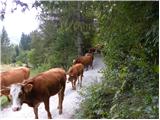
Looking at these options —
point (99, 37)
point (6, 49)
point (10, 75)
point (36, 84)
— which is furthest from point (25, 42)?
point (99, 37)

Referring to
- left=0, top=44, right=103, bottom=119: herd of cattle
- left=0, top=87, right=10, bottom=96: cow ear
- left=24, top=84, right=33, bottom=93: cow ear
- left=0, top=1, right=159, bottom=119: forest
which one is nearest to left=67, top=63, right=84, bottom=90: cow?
left=0, top=44, right=103, bottom=119: herd of cattle

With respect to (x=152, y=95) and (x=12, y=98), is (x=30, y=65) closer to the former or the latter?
(x=12, y=98)

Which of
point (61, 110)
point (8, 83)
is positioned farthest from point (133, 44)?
point (8, 83)

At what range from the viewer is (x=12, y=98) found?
171 centimetres

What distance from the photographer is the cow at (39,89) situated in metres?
1.73

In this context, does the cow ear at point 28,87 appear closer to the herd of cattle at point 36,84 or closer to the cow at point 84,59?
the herd of cattle at point 36,84

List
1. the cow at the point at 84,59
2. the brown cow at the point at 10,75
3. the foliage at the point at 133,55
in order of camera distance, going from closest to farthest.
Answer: the foliage at the point at 133,55 → the brown cow at the point at 10,75 → the cow at the point at 84,59

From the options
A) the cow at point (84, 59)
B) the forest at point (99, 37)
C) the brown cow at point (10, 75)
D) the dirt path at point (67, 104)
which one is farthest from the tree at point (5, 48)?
the cow at point (84, 59)

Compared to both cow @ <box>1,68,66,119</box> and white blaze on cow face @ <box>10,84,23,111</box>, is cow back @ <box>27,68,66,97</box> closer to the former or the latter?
cow @ <box>1,68,66,119</box>

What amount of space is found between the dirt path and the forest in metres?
0.06

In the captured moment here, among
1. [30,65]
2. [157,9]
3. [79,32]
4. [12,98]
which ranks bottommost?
[12,98]

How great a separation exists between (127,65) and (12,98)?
0.72 m

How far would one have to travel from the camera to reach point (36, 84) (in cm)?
202

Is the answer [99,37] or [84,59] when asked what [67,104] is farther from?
[99,37]
